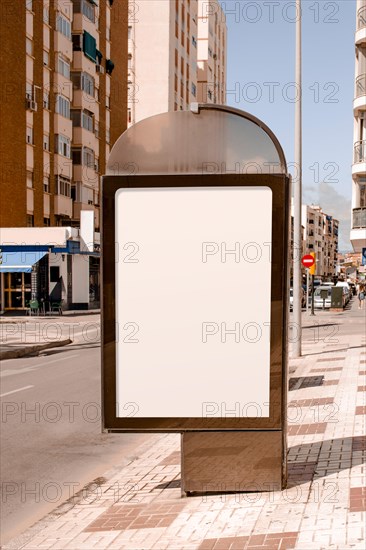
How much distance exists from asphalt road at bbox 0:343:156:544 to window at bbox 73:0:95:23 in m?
39.4

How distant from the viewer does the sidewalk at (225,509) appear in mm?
4840

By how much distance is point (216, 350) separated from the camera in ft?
18.8

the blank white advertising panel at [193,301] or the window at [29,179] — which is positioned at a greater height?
the window at [29,179]

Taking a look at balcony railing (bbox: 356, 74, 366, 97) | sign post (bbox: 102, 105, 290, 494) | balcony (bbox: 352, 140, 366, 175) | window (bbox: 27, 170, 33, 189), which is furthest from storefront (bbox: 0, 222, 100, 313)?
sign post (bbox: 102, 105, 290, 494)

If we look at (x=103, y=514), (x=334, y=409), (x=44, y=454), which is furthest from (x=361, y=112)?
(x=103, y=514)

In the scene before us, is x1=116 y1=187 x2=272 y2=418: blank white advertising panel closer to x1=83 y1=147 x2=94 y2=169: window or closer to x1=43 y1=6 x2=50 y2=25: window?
x1=43 y1=6 x2=50 y2=25: window

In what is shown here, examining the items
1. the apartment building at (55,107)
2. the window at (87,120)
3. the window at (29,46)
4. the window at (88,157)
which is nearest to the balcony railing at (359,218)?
the apartment building at (55,107)

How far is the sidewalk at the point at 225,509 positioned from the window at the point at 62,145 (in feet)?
133

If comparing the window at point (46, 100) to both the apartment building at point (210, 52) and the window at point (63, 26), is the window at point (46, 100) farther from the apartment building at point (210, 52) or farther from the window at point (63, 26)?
the apartment building at point (210, 52)

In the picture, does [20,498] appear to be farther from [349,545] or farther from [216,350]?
[349,545]

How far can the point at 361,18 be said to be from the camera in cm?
3120

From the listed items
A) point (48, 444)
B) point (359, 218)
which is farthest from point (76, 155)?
point (48, 444)

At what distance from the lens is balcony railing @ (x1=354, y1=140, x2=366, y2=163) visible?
31156 mm

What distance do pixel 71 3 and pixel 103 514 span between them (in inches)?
1884
